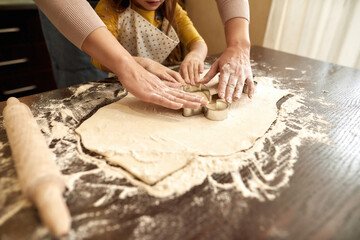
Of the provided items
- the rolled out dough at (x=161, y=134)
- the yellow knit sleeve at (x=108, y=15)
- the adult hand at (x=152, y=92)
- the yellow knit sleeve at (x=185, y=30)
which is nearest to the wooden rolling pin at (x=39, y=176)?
the rolled out dough at (x=161, y=134)

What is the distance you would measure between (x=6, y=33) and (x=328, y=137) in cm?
242

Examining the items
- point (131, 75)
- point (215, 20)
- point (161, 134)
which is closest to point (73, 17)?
point (131, 75)

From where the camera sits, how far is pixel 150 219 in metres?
0.44

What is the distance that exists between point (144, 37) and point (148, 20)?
11 centimetres

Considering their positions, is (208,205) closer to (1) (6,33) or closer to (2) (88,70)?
(2) (88,70)

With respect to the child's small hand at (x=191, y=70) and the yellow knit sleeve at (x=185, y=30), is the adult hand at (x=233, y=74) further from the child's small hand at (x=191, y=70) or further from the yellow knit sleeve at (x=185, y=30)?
the yellow knit sleeve at (x=185, y=30)

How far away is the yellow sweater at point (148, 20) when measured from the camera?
116 centimetres

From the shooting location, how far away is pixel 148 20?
1268 millimetres

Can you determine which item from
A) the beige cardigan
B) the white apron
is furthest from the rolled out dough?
the white apron

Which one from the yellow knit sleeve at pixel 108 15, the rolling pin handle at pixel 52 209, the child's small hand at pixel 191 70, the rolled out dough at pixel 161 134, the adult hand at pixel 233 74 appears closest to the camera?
the rolling pin handle at pixel 52 209

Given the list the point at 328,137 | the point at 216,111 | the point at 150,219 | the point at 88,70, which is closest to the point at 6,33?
the point at 88,70

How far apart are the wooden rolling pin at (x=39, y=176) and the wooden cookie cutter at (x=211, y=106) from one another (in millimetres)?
438

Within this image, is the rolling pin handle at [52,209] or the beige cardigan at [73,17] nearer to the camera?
the rolling pin handle at [52,209]

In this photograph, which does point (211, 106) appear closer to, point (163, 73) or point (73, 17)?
point (163, 73)
